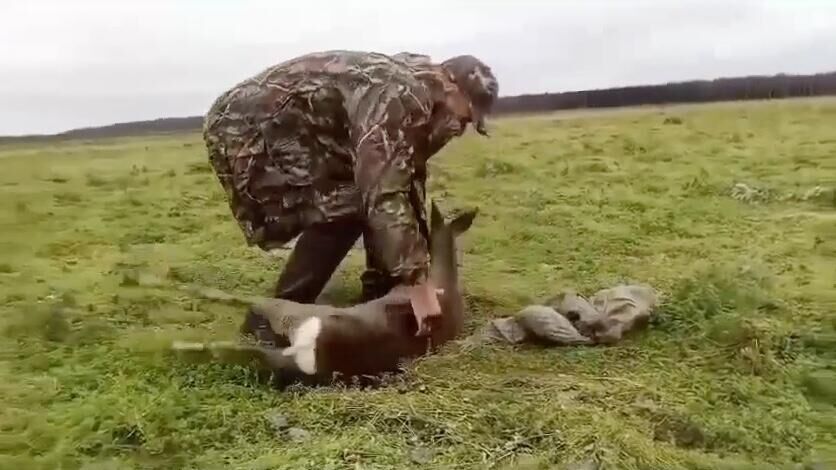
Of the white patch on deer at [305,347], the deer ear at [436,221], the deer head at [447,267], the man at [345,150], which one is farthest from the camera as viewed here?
the deer ear at [436,221]

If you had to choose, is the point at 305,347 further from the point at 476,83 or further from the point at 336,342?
the point at 476,83

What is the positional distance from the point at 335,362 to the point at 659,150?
7.22 metres

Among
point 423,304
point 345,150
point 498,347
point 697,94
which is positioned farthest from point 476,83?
point 697,94

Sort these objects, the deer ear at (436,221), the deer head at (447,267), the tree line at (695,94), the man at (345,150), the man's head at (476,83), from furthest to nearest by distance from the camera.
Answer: the tree line at (695,94) → the deer ear at (436,221) → the deer head at (447,267) → the man's head at (476,83) → the man at (345,150)

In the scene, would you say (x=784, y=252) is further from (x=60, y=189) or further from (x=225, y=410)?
(x=60, y=189)

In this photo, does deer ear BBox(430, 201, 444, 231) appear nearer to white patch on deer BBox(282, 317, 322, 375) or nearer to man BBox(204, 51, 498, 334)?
man BBox(204, 51, 498, 334)

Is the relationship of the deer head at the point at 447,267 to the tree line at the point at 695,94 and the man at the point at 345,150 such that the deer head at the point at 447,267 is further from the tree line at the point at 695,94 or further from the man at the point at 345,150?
the tree line at the point at 695,94

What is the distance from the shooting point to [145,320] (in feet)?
15.4

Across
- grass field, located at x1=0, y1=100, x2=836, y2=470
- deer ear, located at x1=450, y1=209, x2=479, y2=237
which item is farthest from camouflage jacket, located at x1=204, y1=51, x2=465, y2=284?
grass field, located at x1=0, y1=100, x2=836, y2=470

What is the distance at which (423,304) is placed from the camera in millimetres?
3645

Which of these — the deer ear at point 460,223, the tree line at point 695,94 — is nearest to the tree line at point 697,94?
the tree line at point 695,94

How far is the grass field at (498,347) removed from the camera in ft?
9.91

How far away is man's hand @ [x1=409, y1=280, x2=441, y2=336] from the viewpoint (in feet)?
11.9

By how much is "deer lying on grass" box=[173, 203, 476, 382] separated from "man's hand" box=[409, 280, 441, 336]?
3 cm
